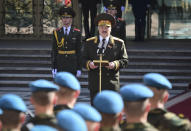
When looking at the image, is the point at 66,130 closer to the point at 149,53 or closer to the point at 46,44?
the point at 149,53

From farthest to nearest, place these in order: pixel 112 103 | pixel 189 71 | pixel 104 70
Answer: pixel 189 71 → pixel 104 70 → pixel 112 103

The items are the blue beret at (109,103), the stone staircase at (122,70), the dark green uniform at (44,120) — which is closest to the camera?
the blue beret at (109,103)

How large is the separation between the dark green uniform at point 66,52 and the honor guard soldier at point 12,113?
174 inches

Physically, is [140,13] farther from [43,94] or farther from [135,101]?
[135,101]

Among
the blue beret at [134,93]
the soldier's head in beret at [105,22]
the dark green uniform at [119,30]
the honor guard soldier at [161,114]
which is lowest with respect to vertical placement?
the honor guard soldier at [161,114]

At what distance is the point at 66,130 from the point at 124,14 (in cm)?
1353

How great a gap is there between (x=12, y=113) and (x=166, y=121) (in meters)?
1.27

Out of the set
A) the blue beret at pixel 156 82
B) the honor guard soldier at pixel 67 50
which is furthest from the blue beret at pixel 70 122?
the honor guard soldier at pixel 67 50

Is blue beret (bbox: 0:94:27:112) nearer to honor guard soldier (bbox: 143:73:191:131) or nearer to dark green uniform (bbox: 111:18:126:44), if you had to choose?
honor guard soldier (bbox: 143:73:191:131)

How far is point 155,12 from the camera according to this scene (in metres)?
16.7

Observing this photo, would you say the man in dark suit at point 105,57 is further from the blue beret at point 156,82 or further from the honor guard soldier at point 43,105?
the honor guard soldier at point 43,105

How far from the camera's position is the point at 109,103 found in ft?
13.3

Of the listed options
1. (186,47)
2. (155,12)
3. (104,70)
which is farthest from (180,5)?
(104,70)

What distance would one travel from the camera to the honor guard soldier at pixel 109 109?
4.05 meters
